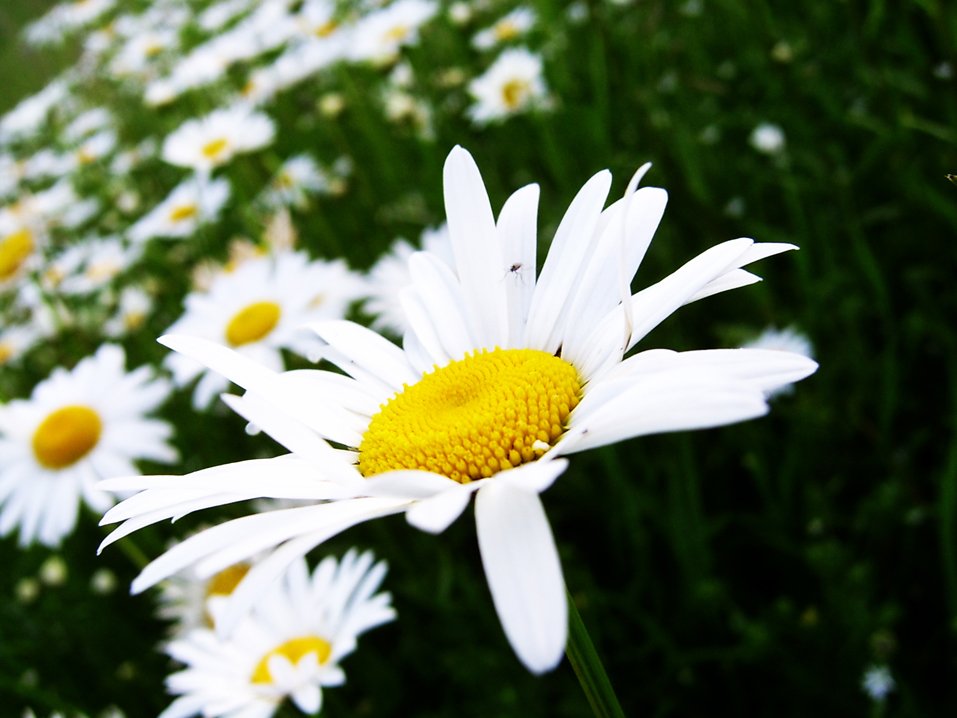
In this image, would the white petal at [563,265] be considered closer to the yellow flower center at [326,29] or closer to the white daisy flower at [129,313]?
the white daisy flower at [129,313]

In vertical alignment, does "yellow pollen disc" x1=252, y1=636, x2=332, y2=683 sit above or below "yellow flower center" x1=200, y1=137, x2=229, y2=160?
above

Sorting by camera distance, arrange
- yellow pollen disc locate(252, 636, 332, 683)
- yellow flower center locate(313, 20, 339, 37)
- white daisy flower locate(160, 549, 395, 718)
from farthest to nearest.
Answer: yellow flower center locate(313, 20, 339, 37), yellow pollen disc locate(252, 636, 332, 683), white daisy flower locate(160, 549, 395, 718)

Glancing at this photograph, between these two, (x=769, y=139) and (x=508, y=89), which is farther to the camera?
(x=508, y=89)

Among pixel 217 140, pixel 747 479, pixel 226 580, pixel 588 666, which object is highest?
pixel 588 666

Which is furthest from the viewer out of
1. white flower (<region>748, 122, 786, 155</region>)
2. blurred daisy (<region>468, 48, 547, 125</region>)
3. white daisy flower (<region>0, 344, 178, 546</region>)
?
blurred daisy (<region>468, 48, 547, 125</region>)

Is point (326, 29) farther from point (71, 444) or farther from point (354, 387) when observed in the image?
point (354, 387)

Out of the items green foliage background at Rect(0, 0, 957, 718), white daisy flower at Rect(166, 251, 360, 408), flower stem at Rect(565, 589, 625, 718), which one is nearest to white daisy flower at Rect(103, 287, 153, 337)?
green foliage background at Rect(0, 0, 957, 718)

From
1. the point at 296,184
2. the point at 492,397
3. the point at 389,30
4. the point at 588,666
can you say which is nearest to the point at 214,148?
the point at 296,184

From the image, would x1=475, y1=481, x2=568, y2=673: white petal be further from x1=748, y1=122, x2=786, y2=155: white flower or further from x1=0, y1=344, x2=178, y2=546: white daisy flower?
x1=748, y1=122, x2=786, y2=155: white flower
